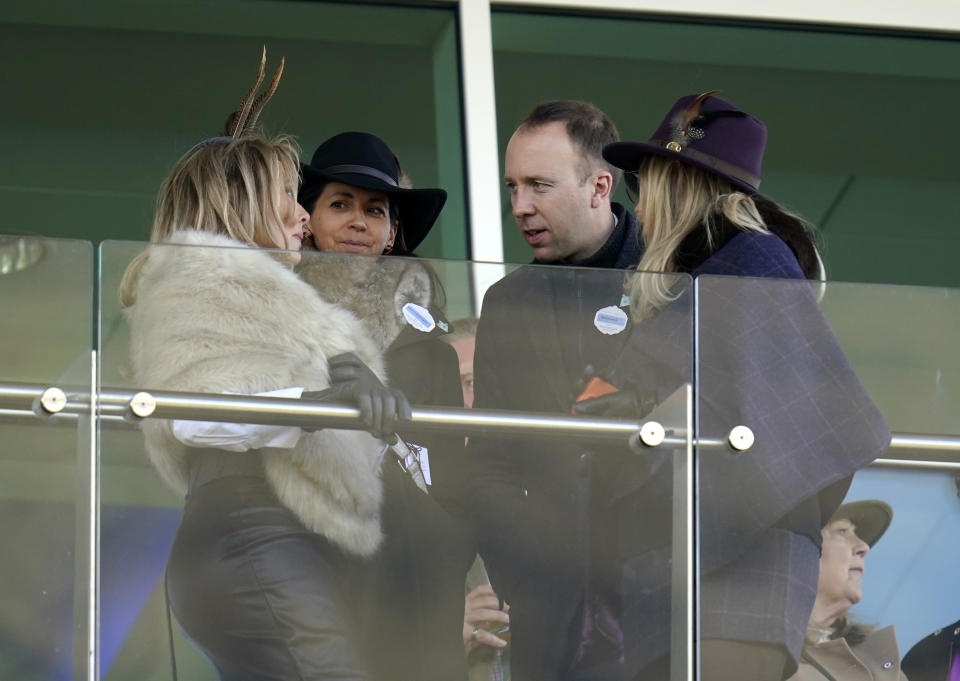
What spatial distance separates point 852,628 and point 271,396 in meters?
1.48

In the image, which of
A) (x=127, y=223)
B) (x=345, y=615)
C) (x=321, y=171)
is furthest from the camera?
(x=127, y=223)

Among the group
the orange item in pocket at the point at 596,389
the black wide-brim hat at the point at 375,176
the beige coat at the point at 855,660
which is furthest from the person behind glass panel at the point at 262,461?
the black wide-brim hat at the point at 375,176

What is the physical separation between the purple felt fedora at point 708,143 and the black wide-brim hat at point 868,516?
0.83 meters

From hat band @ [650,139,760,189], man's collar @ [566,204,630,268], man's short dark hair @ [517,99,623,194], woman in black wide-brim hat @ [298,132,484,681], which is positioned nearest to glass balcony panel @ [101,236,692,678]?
woman in black wide-brim hat @ [298,132,484,681]

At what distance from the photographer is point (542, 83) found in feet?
29.0

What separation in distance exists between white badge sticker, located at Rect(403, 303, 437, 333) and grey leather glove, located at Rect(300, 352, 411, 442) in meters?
0.15

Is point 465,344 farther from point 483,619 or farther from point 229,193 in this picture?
point 229,193

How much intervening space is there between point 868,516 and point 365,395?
1.25 m

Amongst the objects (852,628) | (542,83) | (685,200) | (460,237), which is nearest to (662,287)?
(685,200)

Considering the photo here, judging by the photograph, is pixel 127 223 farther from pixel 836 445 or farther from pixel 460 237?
pixel 836 445

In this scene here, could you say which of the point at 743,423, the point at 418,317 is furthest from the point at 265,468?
the point at 743,423

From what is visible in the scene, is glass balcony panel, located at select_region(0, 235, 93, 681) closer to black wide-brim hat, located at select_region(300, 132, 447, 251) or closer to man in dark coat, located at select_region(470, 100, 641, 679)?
man in dark coat, located at select_region(470, 100, 641, 679)

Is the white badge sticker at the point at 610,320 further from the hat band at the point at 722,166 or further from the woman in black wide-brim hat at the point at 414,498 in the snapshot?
the hat band at the point at 722,166

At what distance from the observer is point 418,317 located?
4.53 meters
